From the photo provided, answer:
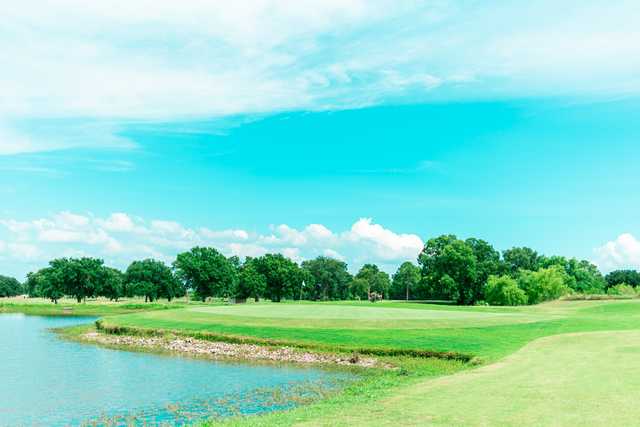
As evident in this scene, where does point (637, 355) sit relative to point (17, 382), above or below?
above

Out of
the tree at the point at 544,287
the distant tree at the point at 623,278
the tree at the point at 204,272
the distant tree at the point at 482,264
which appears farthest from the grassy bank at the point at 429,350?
the distant tree at the point at 623,278

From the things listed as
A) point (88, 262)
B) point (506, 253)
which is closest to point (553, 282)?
point (506, 253)

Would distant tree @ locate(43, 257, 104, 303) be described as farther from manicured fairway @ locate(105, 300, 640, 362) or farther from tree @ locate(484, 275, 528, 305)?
tree @ locate(484, 275, 528, 305)

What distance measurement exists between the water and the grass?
4523mm

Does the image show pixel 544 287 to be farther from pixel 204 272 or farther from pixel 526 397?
pixel 526 397

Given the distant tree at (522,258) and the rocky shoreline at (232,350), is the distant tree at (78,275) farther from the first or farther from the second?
the distant tree at (522,258)

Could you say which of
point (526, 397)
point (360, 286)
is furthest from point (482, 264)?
point (526, 397)

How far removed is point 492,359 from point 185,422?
62.8 feet

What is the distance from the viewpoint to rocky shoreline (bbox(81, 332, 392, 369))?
38966 millimetres

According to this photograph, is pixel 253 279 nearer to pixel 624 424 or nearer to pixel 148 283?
pixel 148 283

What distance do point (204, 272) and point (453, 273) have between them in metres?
63.7

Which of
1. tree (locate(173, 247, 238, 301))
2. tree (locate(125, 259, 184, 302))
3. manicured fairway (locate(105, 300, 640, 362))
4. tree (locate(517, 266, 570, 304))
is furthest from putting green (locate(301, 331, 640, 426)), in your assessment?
tree (locate(125, 259, 184, 302))

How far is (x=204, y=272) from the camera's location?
14625 centimetres

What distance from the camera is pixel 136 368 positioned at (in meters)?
36.7
